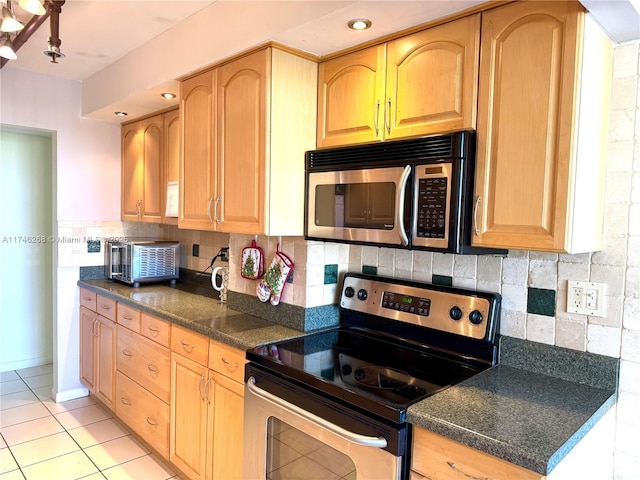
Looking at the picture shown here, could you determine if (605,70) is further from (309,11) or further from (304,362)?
(304,362)

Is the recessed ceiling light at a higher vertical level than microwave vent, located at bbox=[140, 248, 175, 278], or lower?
higher

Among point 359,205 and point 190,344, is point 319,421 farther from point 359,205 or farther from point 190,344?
point 190,344

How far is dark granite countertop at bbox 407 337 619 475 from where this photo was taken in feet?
3.55

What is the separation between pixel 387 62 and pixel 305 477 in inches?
61.0

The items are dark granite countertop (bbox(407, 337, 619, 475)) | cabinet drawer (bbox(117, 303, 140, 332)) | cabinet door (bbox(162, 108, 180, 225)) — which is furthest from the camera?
cabinet door (bbox(162, 108, 180, 225))

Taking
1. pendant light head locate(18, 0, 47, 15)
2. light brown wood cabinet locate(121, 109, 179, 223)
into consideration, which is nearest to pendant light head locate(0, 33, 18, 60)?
pendant light head locate(18, 0, 47, 15)

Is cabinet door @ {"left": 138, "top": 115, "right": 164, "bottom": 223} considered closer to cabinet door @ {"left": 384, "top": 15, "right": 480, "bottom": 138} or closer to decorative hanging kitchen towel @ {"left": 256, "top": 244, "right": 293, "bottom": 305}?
decorative hanging kitchen towel @ {"left": 256, "top": 244, "right": 293, "bottom": 305}

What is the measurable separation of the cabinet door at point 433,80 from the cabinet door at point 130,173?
2.26 meters

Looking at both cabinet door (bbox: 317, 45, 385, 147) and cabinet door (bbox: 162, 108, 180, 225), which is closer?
cabinet door (bbox: 317, 45, 385, 147)

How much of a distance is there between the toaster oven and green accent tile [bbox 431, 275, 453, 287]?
2.06 m

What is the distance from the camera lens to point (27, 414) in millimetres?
2957

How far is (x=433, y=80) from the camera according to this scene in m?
1.54

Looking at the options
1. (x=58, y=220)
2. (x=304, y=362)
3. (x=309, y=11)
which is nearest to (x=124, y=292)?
(x=58, y=220)

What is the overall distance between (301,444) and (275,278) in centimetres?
77
